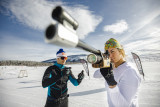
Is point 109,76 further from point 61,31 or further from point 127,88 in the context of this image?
point 61,31

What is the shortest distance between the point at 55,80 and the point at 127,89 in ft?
5.03

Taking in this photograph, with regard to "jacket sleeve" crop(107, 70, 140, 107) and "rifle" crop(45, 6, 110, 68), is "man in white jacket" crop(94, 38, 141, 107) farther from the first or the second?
"rifle" crop(45, 6, 110, 68)

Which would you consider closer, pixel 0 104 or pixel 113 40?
pixel 113 40

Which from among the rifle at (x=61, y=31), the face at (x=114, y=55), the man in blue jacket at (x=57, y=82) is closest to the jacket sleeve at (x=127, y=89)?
the face at (x=114, y=55)

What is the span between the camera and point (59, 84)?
2.13m

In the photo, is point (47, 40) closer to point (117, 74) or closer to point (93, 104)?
point (117, 74)

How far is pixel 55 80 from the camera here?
200 centimetres

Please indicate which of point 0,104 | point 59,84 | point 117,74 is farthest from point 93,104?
point 0,104

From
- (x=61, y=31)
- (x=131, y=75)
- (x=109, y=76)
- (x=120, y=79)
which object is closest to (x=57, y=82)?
(x=109, y=76)

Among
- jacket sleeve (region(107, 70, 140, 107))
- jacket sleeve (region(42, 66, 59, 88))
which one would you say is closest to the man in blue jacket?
jacket sleeve (region(42, 66, 59, 88))

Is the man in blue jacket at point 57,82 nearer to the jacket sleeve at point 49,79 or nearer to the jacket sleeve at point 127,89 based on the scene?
the jacket sleeve at point 49,79

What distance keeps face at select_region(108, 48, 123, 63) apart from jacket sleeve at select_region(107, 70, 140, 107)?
0.93 feet

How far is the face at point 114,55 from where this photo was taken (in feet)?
4.48

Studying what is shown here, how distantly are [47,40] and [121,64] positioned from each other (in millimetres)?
1223
